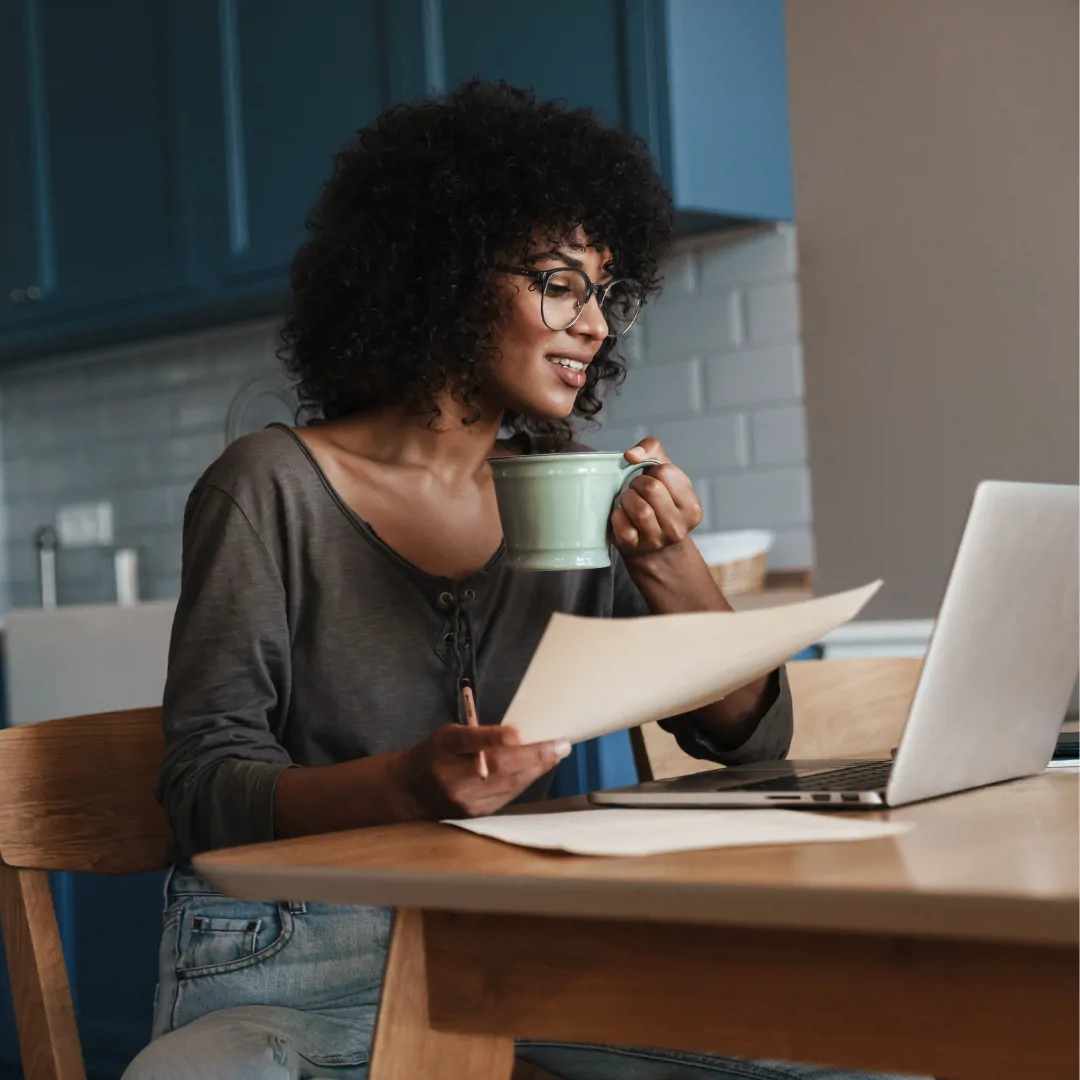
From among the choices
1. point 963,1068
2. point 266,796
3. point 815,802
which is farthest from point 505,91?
point 963,1068

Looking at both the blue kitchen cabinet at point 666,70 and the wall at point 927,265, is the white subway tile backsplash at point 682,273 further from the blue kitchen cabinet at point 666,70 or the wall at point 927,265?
the wall at point 927,265

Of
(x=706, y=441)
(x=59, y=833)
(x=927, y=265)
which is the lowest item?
(x=59, y=833)

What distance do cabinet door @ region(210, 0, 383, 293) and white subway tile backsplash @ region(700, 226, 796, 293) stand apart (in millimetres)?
774

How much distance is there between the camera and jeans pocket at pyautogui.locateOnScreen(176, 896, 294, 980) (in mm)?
1182

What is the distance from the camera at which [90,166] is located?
3895mm

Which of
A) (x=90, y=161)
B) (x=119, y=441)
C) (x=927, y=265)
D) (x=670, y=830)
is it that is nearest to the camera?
(x=670, y=830)

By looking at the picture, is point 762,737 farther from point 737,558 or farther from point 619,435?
point 619,435

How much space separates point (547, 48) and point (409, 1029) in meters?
2.58

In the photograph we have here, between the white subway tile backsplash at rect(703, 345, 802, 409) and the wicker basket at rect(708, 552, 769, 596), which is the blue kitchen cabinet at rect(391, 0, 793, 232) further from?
the wicker basket at rect(708, 552, 769, 596)

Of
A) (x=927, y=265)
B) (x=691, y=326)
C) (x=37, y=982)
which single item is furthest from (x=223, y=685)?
(x=691, y=326)

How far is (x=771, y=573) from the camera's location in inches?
126

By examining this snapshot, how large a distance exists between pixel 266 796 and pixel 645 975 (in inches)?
17.4

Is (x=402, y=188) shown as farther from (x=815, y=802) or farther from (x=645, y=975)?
(x=645, y=975)

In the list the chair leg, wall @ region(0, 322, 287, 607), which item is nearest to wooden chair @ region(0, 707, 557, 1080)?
the chair leg
